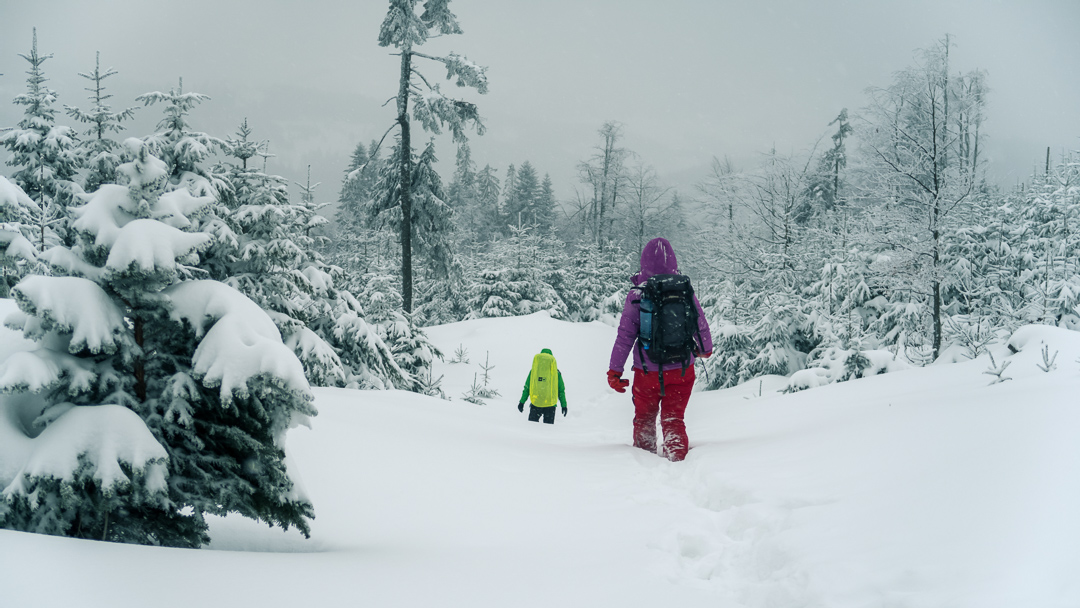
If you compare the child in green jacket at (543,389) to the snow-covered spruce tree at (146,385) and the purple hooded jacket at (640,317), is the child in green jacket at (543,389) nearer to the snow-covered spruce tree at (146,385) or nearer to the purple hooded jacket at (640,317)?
the purple hooded jacket at (640,317)

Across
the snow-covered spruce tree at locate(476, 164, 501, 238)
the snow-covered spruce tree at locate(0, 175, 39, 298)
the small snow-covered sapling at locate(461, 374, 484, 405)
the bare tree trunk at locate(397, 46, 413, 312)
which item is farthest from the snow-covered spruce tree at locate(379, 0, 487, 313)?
the snow-covered spruce tree at locate(476, 164, 501, 238)

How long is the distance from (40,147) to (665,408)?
20.1m

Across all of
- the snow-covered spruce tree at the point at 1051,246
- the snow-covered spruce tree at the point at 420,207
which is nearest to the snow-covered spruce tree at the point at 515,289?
the snow-covered spruce tree at the point at 420,207

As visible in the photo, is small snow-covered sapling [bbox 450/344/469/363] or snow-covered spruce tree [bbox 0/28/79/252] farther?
small snow-covered sapling [bbox 450/344/469/363]

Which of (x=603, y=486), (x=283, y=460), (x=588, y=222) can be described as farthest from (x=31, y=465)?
(x=588, y=222)

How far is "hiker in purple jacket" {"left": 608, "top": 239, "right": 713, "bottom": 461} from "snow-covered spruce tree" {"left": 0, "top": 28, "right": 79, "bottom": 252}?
17313 millimetres

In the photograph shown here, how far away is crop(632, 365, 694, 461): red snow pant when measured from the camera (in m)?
5.23

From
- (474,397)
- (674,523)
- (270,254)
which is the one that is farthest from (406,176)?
(674,523)

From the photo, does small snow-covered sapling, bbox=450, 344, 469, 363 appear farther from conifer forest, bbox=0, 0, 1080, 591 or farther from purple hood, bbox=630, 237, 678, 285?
purple hood, bbox=630, 237, 678, 285

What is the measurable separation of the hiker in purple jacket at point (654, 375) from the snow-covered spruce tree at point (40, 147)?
17313 millimetres

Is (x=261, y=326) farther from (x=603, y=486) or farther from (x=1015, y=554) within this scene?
(x=1015, y=554)

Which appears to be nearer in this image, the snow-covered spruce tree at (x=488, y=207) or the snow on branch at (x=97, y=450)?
the snow on branch at (x=97, y=450)

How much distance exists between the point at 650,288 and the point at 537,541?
9.95ft

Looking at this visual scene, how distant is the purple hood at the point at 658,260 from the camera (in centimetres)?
571
